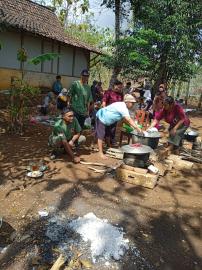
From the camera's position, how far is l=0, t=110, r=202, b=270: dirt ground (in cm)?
367

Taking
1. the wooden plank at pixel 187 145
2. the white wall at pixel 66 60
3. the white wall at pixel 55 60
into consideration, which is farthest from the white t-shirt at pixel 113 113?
the white wall at pixel 66 60

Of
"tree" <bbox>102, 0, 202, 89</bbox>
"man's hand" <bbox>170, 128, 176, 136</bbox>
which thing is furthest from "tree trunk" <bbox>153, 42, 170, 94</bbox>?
"man's hand" <bbox>170, 128, 176, 136</bbox>

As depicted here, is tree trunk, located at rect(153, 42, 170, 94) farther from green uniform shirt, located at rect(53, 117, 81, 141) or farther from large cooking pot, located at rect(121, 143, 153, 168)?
large cooking pot, located at rect(121, 143, 153, 168)

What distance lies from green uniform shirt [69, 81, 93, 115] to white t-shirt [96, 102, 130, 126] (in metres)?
0.58

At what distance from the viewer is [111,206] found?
4.76 meters

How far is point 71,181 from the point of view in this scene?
18.2 ft

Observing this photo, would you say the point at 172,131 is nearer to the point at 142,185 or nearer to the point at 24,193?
the point at 142,185

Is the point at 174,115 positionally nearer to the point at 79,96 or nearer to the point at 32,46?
the point at 79,96

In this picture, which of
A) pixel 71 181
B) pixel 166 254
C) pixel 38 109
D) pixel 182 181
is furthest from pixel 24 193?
pixel 38 109

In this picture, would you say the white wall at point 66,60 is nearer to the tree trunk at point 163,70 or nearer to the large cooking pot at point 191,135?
the tree trunk at point 163,70

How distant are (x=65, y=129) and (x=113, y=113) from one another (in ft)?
3.38

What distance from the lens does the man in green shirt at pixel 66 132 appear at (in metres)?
6.31

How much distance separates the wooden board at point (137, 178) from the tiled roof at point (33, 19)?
8819 mm

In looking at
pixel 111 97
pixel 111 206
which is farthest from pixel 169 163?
pixel 111 206
